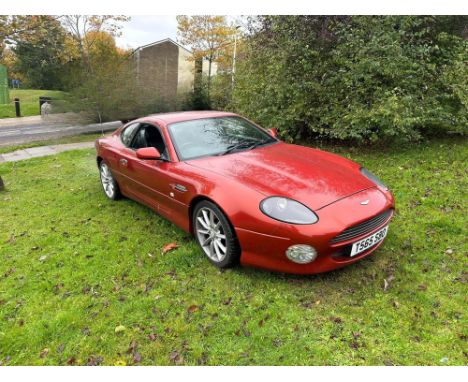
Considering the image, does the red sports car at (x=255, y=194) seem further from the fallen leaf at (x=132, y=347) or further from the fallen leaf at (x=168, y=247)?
the fallen leaf at (x=132, y=347)

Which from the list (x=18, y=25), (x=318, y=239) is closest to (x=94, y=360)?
(x=318, y=239)

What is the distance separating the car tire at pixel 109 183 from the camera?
17.2 feet

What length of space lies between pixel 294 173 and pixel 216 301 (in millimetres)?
1353

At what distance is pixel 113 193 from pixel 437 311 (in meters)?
4.40

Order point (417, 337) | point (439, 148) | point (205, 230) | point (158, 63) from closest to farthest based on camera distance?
point (417, 337) < point (205, 230) < point (439, 148) < point (158, 63)

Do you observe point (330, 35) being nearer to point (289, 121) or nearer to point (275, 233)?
point (289, 121)

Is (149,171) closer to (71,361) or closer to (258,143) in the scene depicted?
(258,143)

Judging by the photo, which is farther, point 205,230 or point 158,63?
point 158,63

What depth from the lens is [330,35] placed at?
22.6ft

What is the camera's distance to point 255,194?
2939mm

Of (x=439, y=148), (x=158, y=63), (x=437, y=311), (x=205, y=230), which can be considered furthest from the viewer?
(x=158, y=63)

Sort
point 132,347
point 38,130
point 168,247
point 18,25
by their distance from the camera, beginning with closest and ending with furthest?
point 132,347 < point 168,247 < point 18,25 < point 38,130

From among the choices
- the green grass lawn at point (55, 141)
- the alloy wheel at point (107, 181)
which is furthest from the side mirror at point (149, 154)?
the green grass lawn at point (55, 141)

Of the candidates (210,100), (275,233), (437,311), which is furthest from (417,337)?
(210,100)
